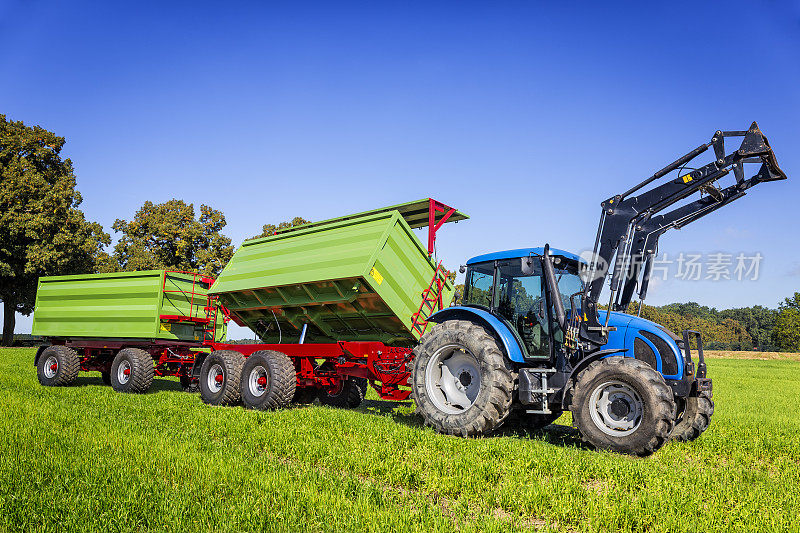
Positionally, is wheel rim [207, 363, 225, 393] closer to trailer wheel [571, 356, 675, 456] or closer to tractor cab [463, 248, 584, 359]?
tractor cab [463, 248, 584, 359]

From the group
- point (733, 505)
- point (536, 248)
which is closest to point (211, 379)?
point (536, 248)

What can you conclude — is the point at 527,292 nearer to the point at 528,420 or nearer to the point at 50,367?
the point at 528,420

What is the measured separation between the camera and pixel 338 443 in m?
6.83

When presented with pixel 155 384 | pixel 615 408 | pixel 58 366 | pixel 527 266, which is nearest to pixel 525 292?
pixel 527 266

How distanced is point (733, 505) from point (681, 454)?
232 centimetres

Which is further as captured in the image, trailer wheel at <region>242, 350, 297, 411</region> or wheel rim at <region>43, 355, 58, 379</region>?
wheel rim at <region>43, 355, 58, 379</region>

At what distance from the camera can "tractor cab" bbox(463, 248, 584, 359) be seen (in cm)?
774

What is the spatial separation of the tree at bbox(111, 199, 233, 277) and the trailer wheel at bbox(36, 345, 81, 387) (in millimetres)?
18584

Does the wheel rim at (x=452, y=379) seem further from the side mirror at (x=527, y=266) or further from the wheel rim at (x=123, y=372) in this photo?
the wheel rim at (x=123, y=372)

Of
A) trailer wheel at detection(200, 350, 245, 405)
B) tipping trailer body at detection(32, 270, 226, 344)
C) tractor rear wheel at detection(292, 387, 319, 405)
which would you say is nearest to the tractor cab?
tractor rear wheel at detection(292, 387, 319, 405)

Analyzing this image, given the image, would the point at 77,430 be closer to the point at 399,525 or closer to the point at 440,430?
the point at 440,430

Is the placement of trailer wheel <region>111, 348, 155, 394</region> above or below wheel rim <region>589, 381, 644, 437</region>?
below

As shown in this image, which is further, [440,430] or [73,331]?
[73,331]

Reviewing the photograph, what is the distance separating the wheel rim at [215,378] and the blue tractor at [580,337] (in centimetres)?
506
